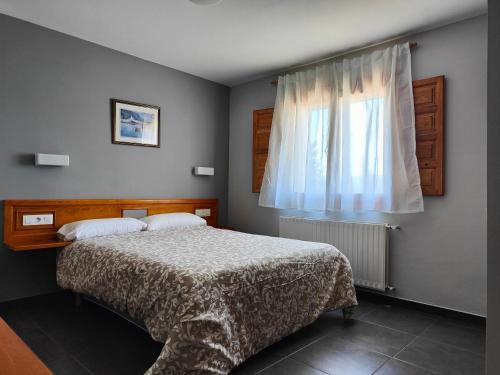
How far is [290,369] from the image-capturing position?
1.90 m

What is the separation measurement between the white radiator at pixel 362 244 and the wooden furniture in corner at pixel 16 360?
107 inches

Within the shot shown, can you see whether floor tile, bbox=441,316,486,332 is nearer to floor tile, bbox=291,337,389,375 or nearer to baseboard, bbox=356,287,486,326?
baseboard, bbox=356,287,486,326

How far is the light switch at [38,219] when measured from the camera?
2770 millimetres

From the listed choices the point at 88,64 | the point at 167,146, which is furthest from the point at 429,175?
the point at 88,64

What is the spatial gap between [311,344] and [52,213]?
241 centimetres

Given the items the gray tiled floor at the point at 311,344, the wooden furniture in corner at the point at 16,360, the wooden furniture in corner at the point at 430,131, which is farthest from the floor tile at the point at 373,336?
the wooden furniture in corner at the point at 16,360

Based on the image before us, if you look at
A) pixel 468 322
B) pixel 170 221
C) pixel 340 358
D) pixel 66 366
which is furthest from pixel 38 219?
pixel 468 322

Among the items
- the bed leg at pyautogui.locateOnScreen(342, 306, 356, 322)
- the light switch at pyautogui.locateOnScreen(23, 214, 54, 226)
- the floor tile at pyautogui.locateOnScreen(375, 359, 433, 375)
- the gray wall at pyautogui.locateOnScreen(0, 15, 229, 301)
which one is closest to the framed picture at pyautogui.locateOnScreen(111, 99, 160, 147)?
the gray wall at pyautogui.locateOnScreen(0, 15, 229, 301)

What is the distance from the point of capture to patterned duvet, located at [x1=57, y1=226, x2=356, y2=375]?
1595 millimetres

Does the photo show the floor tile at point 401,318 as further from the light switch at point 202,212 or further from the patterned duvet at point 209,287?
the light switch at point 202,212

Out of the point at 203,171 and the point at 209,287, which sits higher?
the point at 203,171

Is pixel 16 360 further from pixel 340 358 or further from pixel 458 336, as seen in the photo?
pixel 458 336

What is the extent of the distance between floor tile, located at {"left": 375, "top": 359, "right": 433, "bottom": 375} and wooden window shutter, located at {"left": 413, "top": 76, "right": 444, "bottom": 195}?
Result: 4.69ft

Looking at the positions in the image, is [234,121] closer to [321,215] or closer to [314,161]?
[314,161]
